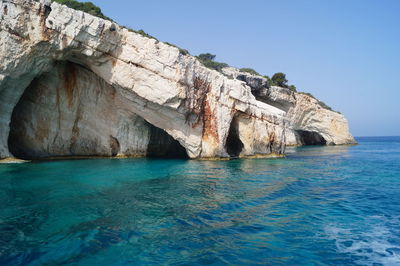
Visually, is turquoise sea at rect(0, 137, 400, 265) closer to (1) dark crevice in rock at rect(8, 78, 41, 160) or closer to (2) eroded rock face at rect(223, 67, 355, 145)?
(1) dark crevice in rock at rect(8, 78, 41, 160)

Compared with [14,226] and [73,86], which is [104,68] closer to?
[73,86]

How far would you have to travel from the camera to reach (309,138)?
53.7 metres

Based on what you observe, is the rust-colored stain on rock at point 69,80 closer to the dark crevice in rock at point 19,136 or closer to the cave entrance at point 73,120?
the cave entrance at point 73,120

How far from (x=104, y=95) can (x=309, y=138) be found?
42315mm

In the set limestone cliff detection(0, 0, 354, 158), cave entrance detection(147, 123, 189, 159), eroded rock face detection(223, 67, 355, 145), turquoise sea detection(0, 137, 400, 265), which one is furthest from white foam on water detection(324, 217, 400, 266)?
eroded rock face detection(223, 67, 355, 145)

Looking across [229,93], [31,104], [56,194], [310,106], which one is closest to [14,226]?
[56,194]

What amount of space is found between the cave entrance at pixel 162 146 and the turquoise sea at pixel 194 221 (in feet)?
35.0

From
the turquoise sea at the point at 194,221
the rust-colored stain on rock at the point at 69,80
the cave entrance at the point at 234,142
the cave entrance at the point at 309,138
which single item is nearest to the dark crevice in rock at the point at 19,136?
the rust-colored stain on rock at the point at 69,80

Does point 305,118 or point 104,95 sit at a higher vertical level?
point 305,118

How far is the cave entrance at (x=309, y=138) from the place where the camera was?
52.3 metres

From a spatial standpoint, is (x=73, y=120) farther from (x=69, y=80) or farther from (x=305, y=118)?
(x=305, y=118)

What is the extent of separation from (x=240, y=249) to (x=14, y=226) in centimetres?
533

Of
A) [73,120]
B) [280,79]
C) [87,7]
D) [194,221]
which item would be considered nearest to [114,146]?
[73,120]

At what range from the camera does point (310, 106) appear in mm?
45344
